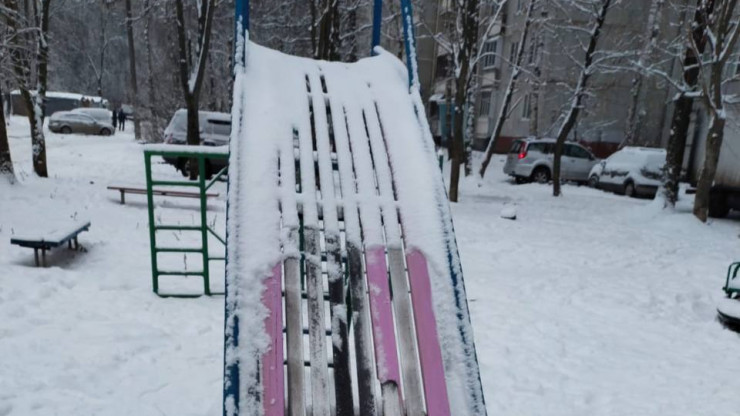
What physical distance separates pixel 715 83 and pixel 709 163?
1575 mm

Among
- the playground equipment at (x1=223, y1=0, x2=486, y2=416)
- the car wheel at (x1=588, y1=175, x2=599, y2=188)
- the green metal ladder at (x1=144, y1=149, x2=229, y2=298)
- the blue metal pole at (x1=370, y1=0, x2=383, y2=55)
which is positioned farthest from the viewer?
the car wheel at (x1=588, y1=175, x2=599, y2=188)

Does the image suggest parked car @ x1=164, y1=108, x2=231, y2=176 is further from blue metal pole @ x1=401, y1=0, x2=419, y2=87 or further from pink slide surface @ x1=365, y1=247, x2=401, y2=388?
pink slide surface @ x1=365, y1=247, x2=401, y2=388

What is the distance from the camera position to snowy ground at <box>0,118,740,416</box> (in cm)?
315

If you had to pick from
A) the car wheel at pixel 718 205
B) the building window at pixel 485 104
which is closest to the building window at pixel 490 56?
the building window at pixel 485 104

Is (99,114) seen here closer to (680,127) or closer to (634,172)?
(634,172)

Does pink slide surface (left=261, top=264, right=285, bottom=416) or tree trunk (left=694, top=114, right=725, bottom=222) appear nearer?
pink slide surface (left=261, top=264, right=285, bottom=416)

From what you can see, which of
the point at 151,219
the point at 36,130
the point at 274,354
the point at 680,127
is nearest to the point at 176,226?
the point at 151,219

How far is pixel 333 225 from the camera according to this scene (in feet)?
7.61

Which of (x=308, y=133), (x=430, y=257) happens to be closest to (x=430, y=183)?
(x=430, y=257)

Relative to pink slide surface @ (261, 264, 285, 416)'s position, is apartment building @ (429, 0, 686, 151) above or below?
above

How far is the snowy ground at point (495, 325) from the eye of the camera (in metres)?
3.15

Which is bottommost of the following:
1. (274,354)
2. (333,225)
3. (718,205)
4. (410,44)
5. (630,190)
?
(630,190)

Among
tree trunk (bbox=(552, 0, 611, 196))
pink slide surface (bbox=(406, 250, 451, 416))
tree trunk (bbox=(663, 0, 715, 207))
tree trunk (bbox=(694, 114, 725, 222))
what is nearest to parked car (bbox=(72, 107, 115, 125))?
tree trunk (bbox=(552, 0, 611, 196))

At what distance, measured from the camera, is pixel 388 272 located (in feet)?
7.59
